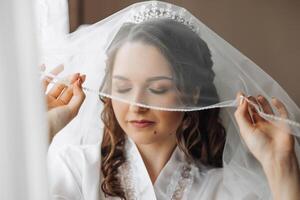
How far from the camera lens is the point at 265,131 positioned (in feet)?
2.32

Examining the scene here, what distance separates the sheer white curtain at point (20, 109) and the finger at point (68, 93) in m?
0.24

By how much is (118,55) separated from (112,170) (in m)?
0.21

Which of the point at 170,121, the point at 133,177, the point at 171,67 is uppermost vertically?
the point at 171,67

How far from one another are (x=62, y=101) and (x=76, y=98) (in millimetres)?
27

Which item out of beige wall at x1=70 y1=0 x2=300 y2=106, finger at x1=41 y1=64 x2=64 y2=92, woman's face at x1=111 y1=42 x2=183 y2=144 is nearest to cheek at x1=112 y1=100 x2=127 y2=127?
woman's face at x1=111 y1=42 x2=183 y2=144

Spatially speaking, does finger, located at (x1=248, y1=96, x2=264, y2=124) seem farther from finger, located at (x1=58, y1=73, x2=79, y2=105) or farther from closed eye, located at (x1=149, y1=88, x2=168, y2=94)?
finger, located at (x1=58, y1=73, x2=79, y2=105)

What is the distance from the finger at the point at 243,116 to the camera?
0.70 metres

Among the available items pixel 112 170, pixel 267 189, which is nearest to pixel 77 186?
pixel 112 170

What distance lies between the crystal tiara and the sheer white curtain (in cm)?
29

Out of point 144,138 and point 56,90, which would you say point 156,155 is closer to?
point 144,138

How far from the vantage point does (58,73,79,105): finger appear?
725 mm

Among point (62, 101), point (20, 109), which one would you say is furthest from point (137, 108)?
point (20, 109)

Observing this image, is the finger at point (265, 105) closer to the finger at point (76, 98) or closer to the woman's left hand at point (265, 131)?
the woman's left hand at point (265, 131)

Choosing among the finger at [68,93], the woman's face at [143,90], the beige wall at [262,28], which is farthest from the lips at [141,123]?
the beige wall at [262,28]
